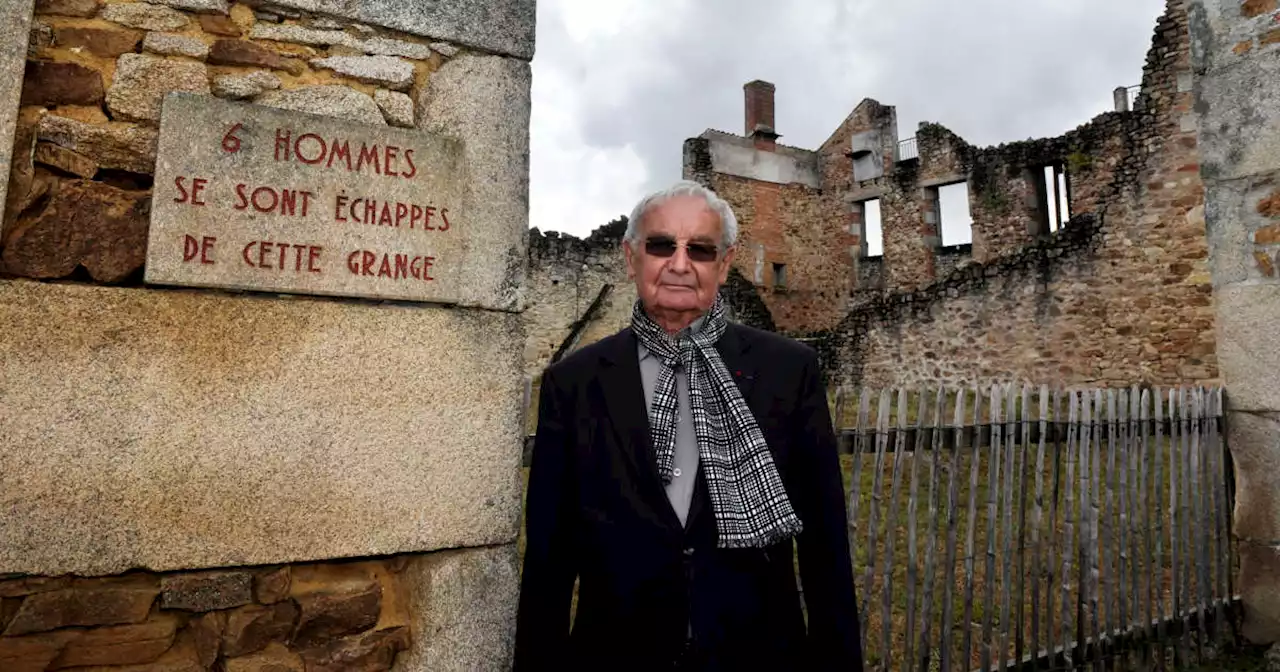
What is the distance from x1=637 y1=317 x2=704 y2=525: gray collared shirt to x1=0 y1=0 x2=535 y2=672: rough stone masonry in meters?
0.67

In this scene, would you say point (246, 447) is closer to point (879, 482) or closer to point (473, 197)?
point (473, 197)

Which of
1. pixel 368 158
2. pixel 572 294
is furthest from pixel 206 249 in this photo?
pixel 572 294

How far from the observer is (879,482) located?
3273mm

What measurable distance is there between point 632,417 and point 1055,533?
3367mm

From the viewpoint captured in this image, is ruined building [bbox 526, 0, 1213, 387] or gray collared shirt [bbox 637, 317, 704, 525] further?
ruined building [bbox 526, 0, 1213, 387]

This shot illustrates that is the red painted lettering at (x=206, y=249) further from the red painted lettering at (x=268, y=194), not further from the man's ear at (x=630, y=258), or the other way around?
the man's ear at (x=630, y=258)

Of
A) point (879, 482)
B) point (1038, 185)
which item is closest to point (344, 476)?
point (879, 482)

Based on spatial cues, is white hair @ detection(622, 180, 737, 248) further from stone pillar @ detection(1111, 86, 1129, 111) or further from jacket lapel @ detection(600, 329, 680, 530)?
stone pillar @ detection(1111, 86, 1129, 111)

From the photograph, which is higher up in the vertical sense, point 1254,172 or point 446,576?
point 1254,172

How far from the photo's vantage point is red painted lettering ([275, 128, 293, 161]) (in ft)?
7.19

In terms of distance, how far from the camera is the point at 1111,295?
11.6 meters

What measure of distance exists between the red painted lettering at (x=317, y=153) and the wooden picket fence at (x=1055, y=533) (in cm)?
220

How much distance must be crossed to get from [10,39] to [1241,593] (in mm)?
5944

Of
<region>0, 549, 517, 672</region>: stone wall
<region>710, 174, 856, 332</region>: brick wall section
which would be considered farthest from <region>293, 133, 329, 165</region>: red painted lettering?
<region>710, 174, 856, 332</region>: brick wall section
